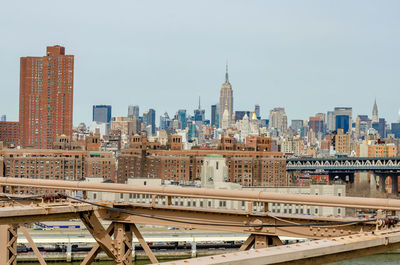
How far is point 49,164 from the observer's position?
125188mm

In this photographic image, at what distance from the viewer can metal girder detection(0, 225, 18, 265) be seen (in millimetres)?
11984

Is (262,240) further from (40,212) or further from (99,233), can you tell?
(40,212)

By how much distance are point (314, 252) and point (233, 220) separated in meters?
3.55

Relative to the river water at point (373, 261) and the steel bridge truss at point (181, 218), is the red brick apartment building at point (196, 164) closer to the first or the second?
Answer: the river water at point (373, 261)

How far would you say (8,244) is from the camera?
39.4 feet

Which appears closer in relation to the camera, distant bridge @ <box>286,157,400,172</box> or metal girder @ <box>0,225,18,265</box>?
metal girder @ <box>0,225,18,265</box>

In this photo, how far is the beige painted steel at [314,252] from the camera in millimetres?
6906

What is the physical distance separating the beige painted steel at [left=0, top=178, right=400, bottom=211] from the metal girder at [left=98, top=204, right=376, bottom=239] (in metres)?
0.23

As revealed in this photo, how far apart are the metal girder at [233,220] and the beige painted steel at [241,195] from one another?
9.1 inches

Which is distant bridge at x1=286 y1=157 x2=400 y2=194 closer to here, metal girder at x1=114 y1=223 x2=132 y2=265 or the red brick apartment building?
the red brick apartment building

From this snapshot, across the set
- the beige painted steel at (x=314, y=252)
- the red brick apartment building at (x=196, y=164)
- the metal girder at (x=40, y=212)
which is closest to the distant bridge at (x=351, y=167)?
the red brick apartment building at (x=196, y=164)

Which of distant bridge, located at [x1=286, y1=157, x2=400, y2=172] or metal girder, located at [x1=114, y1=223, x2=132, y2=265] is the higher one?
metal girder, located at [x1=114, y1=223, x2=132, y2=265]

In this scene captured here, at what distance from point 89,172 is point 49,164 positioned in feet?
22.8

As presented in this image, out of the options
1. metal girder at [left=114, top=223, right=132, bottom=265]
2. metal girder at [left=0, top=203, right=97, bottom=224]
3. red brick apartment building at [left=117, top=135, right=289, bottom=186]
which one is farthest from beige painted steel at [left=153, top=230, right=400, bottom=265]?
red brick apartment building at [left=117, top=135, right=289, bottom=186]
